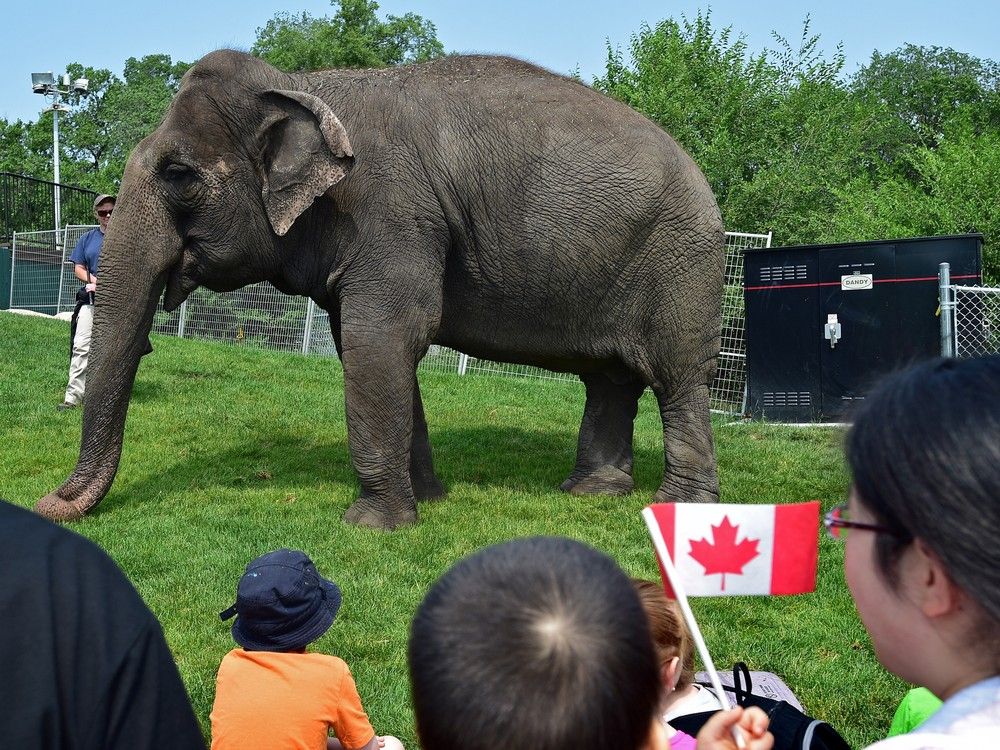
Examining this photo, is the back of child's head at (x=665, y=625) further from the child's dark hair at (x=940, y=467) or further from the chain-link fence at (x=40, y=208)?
the chain-link fence at (x=40, y=208)

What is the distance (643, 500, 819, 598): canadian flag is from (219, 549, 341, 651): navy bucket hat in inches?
68.1

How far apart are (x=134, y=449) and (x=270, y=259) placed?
2.87 metres

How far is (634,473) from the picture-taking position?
31.4 ft

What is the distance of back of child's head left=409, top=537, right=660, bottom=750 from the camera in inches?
60.7

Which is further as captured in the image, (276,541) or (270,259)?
(270,259)

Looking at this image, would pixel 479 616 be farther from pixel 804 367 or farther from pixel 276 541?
pixel 804 367

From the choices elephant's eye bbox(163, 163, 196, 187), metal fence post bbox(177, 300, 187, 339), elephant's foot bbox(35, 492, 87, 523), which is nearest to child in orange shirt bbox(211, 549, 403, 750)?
elephant's foot bbox(35, 492, 87, 523)

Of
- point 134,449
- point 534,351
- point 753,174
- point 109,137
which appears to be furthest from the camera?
point 109,137

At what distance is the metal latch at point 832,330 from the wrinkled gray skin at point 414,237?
5454 mm

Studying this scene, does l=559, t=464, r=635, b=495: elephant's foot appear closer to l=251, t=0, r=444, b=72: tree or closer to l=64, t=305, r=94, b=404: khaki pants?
l=64, t=305, r=94, b=404: khaki pants

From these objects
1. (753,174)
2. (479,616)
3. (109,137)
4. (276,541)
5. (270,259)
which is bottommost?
(276,541)

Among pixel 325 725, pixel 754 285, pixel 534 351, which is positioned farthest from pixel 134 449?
pixel 754 285

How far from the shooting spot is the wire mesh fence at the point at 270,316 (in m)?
14.5

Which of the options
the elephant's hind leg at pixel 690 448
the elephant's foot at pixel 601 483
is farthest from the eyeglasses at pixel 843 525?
the elephant's foot at pixel 601 483
